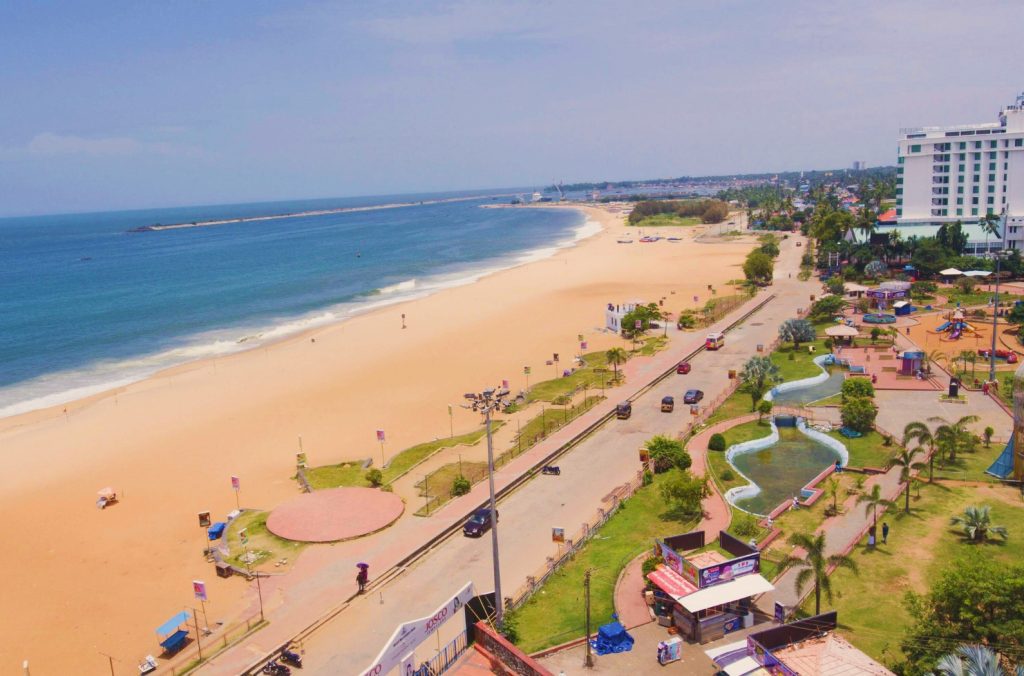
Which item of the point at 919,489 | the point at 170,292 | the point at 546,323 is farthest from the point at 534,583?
the point at 170,292

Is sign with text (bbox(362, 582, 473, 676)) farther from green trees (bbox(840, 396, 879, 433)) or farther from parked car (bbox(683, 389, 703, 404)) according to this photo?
parked car (bbox(683, 389, 703, 404))

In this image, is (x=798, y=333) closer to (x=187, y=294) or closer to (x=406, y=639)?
(x=406, y=639)

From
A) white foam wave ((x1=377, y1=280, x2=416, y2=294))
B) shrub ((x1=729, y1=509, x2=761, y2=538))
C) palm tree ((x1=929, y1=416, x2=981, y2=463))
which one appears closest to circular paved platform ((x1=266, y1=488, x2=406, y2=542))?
shrub ((x1=729, y1=509, x2=761, y2=538))

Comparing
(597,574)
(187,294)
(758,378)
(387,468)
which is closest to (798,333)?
(758,378)

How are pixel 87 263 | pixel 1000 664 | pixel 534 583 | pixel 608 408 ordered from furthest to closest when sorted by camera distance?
pixel 87 263, pixel 608 408, pixel 534 583, pixel 1000 664

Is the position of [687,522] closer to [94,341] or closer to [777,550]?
[777,550]

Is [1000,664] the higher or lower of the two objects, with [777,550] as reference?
higher

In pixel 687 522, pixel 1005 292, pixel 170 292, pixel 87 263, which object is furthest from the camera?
pixel 87 263
